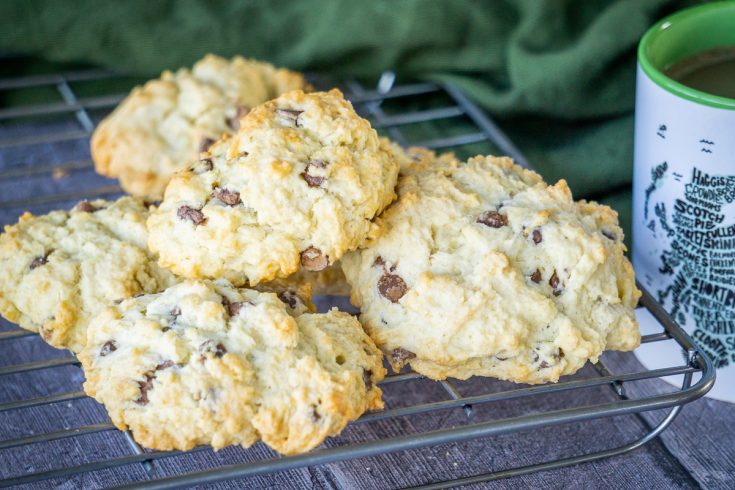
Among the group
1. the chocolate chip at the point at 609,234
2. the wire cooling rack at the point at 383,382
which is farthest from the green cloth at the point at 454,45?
the chocolate chip at the point at 609,234

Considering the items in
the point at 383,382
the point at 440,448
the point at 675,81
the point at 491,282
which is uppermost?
the point at 675,81

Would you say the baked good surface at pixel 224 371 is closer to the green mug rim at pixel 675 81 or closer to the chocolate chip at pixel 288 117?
the chocolate chip at pixel 288 117

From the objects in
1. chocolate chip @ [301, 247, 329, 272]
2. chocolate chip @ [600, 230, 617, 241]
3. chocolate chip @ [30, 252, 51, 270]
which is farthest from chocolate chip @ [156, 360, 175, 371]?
chocolate chip @ [600, 230, 617, 241]

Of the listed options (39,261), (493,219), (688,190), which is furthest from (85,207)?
(688,190)

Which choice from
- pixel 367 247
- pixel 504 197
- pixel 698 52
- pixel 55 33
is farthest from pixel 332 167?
pixel 55 33

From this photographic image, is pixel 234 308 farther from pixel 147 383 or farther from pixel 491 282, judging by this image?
pixel 491 282

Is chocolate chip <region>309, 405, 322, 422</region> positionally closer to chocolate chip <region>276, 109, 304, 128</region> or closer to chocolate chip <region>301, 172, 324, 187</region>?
chocolate chip <region>301, 172, 324, 187</region>
